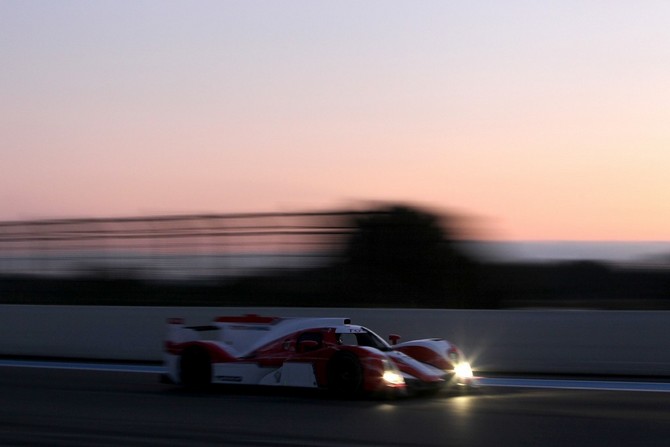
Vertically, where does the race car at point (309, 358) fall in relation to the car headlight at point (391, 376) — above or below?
above

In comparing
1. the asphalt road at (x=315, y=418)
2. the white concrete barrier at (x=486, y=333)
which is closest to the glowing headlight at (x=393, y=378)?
the asphalt road at (x=315, y=418)

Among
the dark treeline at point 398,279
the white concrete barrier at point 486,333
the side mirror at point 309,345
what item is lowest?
the side mirror at point 309,345

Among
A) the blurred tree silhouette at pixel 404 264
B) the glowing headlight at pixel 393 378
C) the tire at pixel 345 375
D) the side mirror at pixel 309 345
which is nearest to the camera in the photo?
the glowing headlight at pixel 393 378

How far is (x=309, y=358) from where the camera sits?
35.3ft

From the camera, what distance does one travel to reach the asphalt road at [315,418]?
771 cm

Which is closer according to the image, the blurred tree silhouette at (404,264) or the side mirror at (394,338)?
the side mirror at (394,338)

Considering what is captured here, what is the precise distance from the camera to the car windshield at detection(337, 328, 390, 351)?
10992mm

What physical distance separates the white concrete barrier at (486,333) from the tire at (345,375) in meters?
3.35

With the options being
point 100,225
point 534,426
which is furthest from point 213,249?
point 534,426

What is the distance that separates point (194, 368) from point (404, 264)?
5191 millimetres

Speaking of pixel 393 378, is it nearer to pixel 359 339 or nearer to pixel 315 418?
pixel 359 339

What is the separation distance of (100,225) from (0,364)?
3.23m

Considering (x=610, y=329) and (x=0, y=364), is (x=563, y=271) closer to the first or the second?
(x=610, y=329)

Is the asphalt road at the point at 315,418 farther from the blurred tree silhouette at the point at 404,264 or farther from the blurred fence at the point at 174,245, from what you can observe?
the blurred tree silhouette at the point at 404,264
